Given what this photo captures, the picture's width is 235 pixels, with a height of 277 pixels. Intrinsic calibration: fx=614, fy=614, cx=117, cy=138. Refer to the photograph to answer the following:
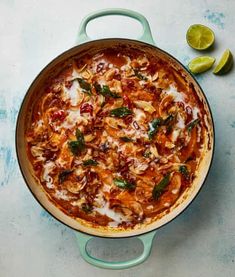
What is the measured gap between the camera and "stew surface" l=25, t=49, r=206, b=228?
2660mm

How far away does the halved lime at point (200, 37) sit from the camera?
275 centimetres

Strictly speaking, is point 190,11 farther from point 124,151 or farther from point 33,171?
point 33,171

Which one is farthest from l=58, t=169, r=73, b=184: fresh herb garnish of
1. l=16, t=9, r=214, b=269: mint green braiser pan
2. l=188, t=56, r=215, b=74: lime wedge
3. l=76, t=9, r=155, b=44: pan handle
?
l=188, t=56, r=215, b=74: lime wedge

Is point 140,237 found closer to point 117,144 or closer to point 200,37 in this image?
point 117,144

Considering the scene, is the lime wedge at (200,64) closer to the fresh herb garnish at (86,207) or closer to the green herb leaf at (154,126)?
the green herb leaf at (154,126)

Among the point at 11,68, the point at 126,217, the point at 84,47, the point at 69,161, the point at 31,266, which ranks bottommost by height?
the point at 31,266

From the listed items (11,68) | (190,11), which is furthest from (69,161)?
(190,11)

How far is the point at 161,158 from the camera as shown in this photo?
8.74 feet

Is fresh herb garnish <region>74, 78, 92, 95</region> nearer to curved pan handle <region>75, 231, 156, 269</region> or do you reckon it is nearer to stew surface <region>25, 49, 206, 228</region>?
stew surface <region>25, 49, 206, 228</region>

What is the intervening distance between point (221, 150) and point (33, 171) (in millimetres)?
844

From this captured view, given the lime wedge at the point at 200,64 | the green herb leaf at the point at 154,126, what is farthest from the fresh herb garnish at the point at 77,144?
the lime wedge at the point at 200,64

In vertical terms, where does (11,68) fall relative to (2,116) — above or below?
above

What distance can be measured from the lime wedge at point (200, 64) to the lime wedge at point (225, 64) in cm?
4

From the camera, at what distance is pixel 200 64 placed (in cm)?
275
